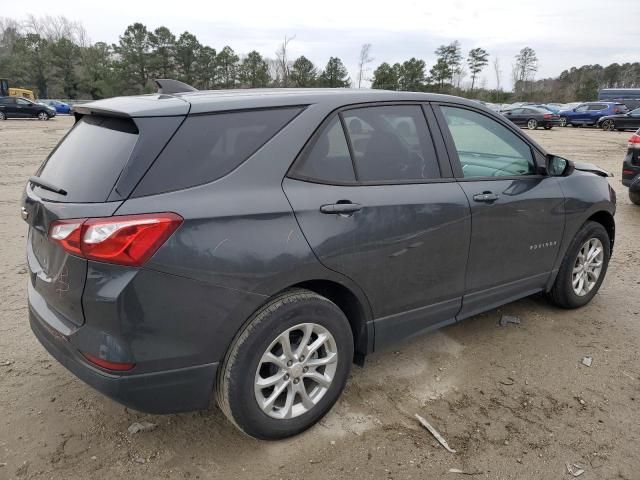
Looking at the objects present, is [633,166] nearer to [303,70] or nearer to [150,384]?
[150,384]

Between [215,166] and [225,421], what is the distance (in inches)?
56.3

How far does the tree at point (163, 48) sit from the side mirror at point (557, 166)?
233 ft

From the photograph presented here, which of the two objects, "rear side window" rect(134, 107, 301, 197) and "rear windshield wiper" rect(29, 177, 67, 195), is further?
"rear windshield wiper" rect(29, 177, 67, 195)

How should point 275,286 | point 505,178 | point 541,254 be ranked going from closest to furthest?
point 275,286
point 505,178
point 541,254

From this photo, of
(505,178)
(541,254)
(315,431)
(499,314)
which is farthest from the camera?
(499,314)

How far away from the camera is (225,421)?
109 inches

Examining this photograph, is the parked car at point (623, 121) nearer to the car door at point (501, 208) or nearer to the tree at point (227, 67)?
the car door at point (501, 208)

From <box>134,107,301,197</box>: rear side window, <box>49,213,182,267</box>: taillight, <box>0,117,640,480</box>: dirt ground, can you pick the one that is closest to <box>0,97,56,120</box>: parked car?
<box>0,117,640,480</box>: dirt ground

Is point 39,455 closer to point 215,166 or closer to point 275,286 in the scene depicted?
point 275,286

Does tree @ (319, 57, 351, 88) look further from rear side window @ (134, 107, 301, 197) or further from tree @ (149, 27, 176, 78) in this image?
rear side window @ (134, 107, 301, 197)

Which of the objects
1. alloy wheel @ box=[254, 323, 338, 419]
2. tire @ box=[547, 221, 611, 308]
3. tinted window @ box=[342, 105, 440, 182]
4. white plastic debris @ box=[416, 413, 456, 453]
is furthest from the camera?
tire @ box=[547, 221, 611, 308]

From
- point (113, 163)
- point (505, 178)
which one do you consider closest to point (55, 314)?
point (113, 163)

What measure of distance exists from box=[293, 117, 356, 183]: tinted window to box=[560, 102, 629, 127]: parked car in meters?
33.4

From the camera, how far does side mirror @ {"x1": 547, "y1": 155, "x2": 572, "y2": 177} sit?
373cm
